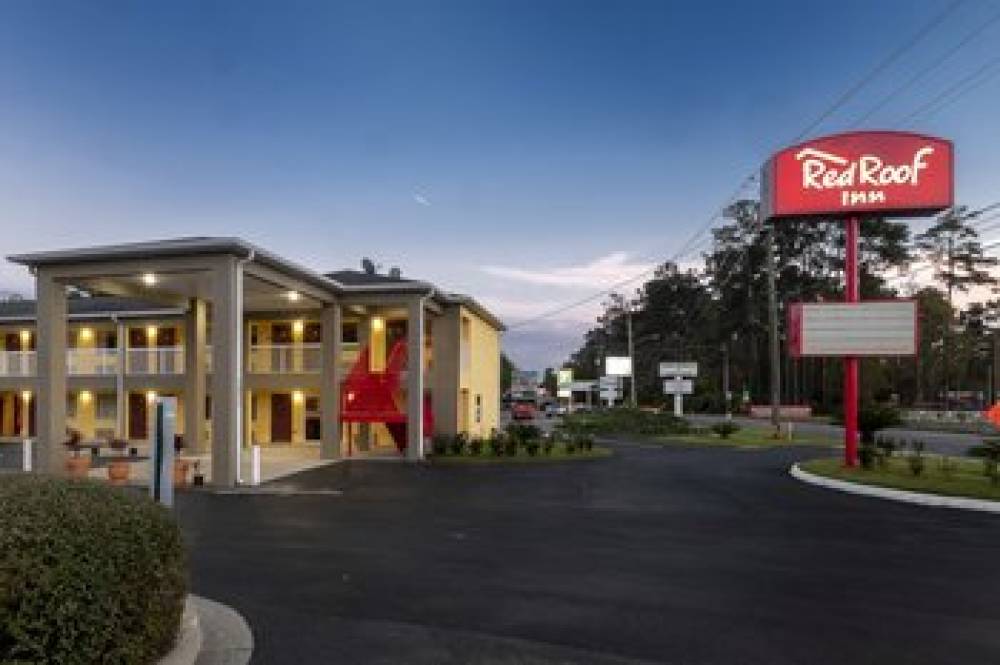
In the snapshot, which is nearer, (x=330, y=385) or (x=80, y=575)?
(x=80, y=575)

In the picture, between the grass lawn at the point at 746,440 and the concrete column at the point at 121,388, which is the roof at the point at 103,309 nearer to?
the concrete column at the point at 121,388

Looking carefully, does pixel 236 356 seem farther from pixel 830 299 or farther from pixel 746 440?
pixel 830 299

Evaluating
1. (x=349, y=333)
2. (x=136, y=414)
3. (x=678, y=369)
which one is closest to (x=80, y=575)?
(x=349, y=333)

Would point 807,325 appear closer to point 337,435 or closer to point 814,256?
point 337,435

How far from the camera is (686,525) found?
1459cm

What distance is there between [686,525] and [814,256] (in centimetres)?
7900

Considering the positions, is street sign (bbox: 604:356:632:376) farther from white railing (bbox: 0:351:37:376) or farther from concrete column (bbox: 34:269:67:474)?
concrete column (bbox: 34:269:67:474)

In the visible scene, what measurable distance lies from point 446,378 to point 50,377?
1399 centimetres

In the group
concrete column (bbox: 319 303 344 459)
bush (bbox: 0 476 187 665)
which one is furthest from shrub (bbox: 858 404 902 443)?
bush (bbox: 0 476 187 665)

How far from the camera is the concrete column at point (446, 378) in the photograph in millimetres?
32000

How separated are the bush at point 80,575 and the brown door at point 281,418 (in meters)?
29.2

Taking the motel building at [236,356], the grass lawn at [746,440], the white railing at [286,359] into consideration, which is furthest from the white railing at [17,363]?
the grass lawn at [746,440]

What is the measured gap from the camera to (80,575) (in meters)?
4.96

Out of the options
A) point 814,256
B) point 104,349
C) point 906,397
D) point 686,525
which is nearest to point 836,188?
point 686,525
